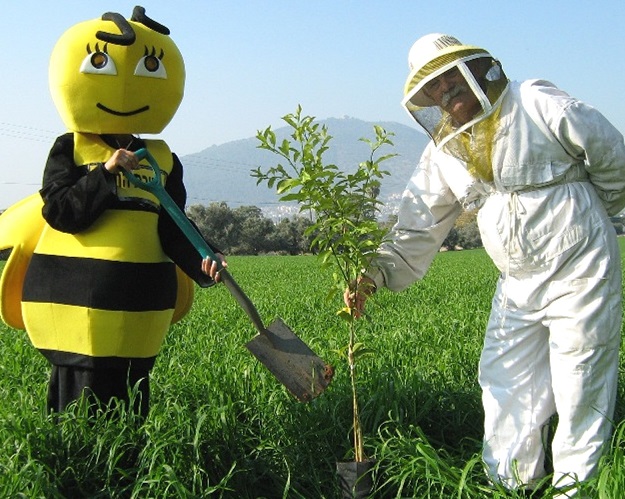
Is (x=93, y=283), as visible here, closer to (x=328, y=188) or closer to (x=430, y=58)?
(x=328, y=188)

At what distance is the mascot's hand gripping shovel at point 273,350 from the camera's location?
3.31m

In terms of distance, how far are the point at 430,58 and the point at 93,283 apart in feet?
5.76

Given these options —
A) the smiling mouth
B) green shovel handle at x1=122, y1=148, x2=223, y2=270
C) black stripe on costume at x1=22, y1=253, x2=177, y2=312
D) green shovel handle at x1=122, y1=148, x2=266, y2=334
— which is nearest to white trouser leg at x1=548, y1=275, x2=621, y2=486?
green shovel handle at x1=122, y1=148, x2=266, y2=334

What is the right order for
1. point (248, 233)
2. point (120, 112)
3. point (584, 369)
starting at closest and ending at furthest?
point (584, 369)
point (120, 112)
point (248, 233)

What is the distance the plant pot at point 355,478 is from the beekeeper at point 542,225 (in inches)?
22.0

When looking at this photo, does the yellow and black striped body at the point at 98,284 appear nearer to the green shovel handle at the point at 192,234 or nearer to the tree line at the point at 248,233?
the green shovel handle at the point at 192,234

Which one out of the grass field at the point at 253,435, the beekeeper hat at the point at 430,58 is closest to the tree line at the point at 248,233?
the grass field at the point at 253,435

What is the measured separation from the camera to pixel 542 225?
3174mm

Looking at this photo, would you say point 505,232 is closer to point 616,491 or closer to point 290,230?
point 616,491

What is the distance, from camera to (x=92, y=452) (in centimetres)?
327

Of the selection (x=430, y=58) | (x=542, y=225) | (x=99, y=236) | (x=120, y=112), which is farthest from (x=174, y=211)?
(x=542, y=225)

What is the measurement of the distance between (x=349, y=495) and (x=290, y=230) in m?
49.9

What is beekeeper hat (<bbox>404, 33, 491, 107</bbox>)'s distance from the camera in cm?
302

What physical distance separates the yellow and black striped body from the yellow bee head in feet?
0.45
